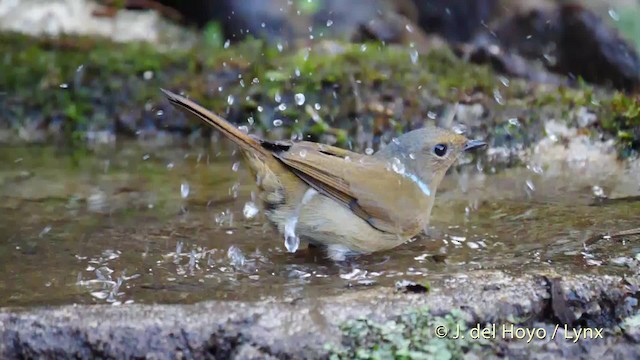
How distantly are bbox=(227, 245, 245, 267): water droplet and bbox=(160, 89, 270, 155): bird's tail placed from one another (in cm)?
44

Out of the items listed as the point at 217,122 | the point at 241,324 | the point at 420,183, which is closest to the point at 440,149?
the point at 420,183

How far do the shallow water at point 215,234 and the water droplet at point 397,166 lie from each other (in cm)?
34

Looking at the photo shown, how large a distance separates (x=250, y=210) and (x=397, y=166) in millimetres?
857

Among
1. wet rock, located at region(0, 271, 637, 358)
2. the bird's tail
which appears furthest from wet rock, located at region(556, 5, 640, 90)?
wet rock, located at region(0, 271, 637, 358)

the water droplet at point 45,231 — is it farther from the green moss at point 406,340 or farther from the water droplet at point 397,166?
the green moss at point 406,340

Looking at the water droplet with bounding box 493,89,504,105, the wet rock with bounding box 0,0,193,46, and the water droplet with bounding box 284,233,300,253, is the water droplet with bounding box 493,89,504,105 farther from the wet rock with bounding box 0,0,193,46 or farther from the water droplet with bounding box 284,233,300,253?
the wet rock with bounding box 0,0,193,46

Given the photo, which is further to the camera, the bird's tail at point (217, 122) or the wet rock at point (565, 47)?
the wet rock at point (565, 47)

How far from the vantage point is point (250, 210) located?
15.8 ft

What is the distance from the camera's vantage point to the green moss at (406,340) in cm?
298

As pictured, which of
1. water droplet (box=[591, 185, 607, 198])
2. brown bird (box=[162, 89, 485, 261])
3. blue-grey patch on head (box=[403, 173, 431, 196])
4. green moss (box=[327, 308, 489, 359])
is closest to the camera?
green moss (box=[327, 308, 489, 359])

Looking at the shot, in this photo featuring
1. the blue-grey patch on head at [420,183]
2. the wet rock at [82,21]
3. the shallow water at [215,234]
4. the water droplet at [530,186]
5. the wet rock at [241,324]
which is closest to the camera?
the wet rock at [241,324]

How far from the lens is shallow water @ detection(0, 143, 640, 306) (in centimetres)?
341

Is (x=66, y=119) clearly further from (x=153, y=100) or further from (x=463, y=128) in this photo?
(x=463, y=128)

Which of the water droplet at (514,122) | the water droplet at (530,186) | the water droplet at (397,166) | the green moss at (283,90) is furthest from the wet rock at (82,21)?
the water droplet at (397,166)
